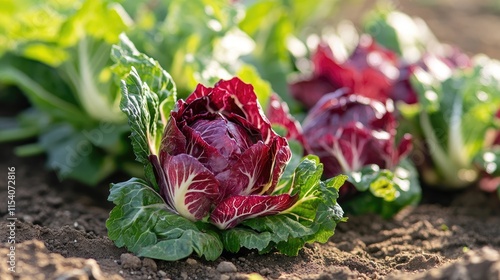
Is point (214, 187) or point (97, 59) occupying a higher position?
point (97, 59)

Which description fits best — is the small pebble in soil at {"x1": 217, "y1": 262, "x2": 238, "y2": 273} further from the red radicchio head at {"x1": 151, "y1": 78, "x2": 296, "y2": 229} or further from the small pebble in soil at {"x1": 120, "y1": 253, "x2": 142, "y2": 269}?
the small pebble in soil at {"x1": 120, "y1": 253, "x2": 142, "y2": 269}

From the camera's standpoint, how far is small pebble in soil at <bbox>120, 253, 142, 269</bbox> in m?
2.70

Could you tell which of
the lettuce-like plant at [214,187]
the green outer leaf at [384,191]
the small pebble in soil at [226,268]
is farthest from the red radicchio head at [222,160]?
the green outer leaf at [384,191]

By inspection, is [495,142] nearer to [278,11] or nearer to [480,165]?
[480,165]

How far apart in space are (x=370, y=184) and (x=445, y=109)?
89cm

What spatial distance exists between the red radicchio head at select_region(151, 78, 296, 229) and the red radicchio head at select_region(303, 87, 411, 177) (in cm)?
62

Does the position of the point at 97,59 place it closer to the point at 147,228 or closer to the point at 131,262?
the point at 147,228

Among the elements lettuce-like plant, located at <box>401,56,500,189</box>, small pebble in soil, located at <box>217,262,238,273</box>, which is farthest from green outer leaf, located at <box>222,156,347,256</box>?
lettuce-like plant, located at <box>401,56,500,189</box>

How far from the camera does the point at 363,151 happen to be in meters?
3.48

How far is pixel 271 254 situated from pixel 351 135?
0.79 m

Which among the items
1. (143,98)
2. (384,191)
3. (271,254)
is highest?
(143,98)

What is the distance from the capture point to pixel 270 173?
2893 millimetres

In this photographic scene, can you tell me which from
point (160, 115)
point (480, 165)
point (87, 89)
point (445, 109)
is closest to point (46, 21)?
point (87, 89)

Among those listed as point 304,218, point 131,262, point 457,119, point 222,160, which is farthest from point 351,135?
point 131,262
